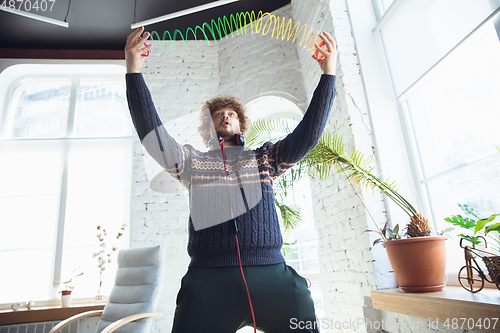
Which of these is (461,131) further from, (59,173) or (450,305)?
(59,173)

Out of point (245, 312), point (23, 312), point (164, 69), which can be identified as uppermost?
point (164, 69)

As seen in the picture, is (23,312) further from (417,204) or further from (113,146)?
(417,204)

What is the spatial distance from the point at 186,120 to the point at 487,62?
259cm

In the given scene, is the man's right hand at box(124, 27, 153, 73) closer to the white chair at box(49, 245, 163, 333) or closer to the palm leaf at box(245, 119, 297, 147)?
the palm leaf at box(245, 119, 297, 147)

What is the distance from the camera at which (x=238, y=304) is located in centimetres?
83

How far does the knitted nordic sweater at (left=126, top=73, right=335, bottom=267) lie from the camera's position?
3.04 feet

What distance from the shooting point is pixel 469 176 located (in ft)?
4.91

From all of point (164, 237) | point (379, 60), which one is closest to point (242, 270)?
point (379, 60)

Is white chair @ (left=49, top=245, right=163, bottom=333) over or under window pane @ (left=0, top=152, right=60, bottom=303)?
under

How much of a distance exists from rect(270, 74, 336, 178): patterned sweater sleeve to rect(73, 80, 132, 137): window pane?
307 cm

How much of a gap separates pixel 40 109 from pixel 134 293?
111 inches

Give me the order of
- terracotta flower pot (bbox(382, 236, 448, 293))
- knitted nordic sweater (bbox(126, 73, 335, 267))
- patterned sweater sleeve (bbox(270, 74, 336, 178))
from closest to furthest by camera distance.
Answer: knitted nordic sweater (bbox(126, 73, 335, 267)) < patterned sweater sleeve (bbox(270, 74, 336, 178)) < terracotta flower pot (bbox(382, 236, 448, 293))

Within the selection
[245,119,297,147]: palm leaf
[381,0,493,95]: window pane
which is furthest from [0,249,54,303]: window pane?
[381,0,493,95]: window pane

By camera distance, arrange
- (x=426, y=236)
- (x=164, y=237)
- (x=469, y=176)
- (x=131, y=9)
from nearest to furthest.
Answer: (x=426, y=236) < (x=469, y=176) < (x=164, y=237) < (x=131, y=9)
